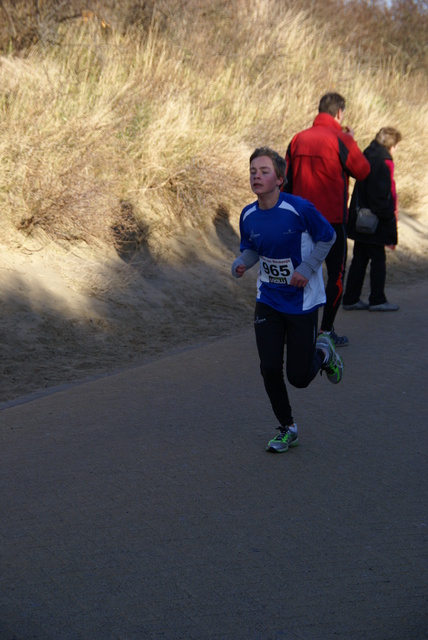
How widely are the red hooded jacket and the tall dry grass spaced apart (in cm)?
256

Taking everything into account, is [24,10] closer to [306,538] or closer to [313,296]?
[313,296]

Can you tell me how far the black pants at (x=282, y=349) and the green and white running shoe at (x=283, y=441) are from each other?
5 centimetres

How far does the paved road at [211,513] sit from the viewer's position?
3.47 m

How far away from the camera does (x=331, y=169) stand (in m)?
7.67

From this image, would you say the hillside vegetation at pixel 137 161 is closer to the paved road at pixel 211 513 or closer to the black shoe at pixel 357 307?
the black shoe at pixel 357 307

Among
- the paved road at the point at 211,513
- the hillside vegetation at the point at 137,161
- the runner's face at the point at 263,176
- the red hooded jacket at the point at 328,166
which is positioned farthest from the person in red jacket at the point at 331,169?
the runner's face at the point at 263,176

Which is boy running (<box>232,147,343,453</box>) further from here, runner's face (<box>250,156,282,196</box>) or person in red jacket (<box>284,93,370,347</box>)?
person in red jacket (<box>284,93,370,347</box>)

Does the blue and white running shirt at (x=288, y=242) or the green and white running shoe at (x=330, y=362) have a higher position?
the blue and white running shirt at (x=288, y=242)

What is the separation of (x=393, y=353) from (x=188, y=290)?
9.00 feet

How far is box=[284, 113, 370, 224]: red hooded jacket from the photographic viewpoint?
7672 millimetres

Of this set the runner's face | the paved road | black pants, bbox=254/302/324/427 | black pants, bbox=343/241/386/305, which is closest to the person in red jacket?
the paved road

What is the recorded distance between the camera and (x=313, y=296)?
5.29m

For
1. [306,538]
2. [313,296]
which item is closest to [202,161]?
[313,296]

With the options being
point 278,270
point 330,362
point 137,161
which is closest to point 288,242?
point 278,270
